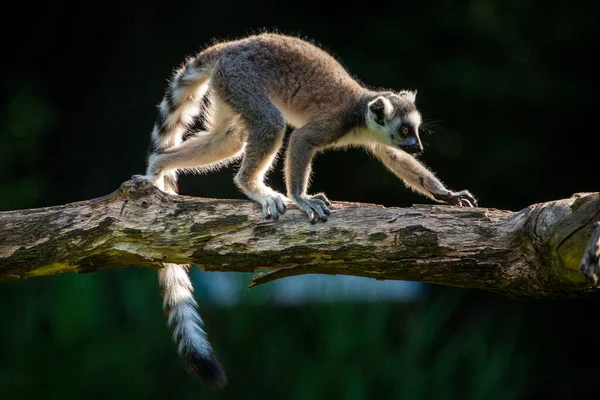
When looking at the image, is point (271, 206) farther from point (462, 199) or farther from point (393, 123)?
point (393, 123)

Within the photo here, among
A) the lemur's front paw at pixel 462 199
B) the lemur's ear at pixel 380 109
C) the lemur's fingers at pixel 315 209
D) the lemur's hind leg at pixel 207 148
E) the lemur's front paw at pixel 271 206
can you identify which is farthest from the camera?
the lemur's ear at pixel 380 109

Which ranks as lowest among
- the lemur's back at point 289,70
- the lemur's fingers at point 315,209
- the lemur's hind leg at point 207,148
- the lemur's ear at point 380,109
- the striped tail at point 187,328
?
the striped tail at point 187,328

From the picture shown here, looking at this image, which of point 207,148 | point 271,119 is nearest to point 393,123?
point 271,119

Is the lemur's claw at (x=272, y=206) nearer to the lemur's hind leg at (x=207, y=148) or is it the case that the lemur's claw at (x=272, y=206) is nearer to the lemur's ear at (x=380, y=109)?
the lemur's hind leg at (x=207, y=148)

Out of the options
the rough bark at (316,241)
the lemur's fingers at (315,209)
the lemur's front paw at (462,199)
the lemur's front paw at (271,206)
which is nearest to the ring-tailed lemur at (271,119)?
the lemur's front paw at (462,199)

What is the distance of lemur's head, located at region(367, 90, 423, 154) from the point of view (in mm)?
5445

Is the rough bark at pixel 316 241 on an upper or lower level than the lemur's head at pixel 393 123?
lower

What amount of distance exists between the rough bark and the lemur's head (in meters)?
1.48

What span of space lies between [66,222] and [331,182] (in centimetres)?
475

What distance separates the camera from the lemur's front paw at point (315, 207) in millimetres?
3975

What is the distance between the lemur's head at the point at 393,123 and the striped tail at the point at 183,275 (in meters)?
1.32

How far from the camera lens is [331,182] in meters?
8.45

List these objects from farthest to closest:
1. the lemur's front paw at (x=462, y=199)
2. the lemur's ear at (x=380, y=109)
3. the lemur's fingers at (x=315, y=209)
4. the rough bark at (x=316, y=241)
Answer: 1. the lemur's ear at (x=380, y=109)
2. the lemur's front paw at (x=462, y=199)
3. the lemur's fingers at (x=315, y=209)
4. the rough bark at (x=316, y=241)

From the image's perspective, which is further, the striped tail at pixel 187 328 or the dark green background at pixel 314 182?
the dark green background at pixel 314 182
